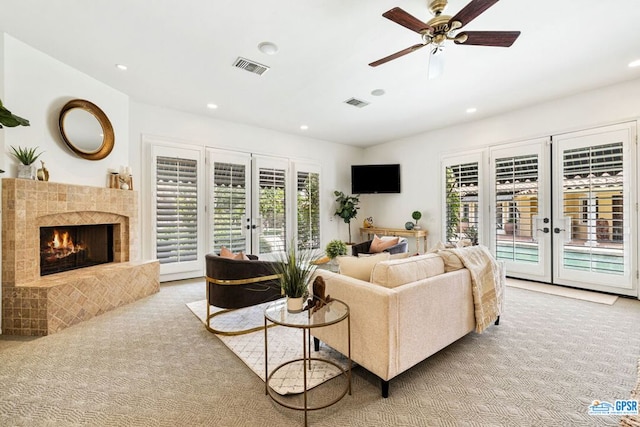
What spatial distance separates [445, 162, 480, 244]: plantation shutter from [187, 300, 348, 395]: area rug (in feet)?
12.1

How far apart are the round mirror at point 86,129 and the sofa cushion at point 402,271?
3.74 meters

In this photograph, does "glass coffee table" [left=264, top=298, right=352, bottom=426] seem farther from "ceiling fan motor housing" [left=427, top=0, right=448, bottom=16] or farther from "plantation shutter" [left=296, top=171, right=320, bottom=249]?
"plantation shutter" [left=296, top=171, right=320, bottom=249]

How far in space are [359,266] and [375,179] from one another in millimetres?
4616

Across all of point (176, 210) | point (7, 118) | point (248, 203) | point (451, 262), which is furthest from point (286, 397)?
point (248, 203)

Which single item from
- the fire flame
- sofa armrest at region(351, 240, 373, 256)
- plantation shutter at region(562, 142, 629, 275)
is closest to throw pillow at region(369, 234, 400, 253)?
sofa armrest at region(351, 240, 373, 256)

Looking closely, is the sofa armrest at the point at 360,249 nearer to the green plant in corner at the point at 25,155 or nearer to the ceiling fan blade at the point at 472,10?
the ceiling fan blade at the point at 472,10

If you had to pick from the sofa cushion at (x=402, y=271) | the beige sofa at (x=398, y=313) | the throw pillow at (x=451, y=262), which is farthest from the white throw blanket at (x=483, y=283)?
the sofa cushion at (x=402, y=271)

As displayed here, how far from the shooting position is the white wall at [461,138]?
379 cm

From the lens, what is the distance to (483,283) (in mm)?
2525

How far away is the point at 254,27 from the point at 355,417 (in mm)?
3090

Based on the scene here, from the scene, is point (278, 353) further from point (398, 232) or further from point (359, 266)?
point (398, 232)

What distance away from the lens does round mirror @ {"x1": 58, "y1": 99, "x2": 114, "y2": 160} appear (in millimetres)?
3229

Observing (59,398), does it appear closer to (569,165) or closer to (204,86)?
(204,86)

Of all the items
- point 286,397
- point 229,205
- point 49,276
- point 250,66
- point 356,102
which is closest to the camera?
point 286,397
